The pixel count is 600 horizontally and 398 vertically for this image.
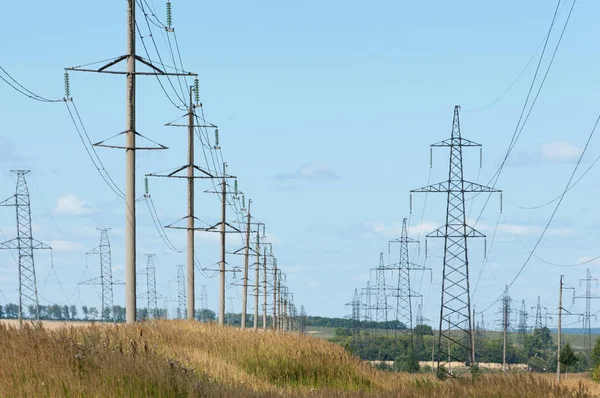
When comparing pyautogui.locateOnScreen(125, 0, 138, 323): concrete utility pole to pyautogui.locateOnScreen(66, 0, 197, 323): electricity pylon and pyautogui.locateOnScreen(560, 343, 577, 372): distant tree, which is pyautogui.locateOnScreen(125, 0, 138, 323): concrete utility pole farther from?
pyautogui.locateOnScreen(560, 343, 577, 372): distant tree

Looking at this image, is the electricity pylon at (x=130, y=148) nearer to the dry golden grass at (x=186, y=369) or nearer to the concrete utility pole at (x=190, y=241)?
the dry golden grass at (x=186, y=369)

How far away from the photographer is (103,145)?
28.7m

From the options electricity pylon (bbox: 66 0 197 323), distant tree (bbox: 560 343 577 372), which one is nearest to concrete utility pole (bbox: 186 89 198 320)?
electricity pylon (bbox: 66 0 197 323)

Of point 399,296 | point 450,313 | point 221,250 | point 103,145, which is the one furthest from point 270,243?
point 103,145

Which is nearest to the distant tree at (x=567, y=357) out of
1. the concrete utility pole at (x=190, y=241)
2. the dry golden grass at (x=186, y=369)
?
the concrete utility pole at (x=190, y=241)

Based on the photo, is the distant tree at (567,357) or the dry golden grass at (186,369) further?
the distant tree at (567,357)

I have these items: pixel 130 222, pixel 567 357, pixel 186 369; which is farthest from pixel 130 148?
pixel 567 357

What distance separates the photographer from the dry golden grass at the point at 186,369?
1390 centimetres

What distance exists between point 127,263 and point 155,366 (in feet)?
39.7

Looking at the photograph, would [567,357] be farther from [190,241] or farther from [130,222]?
[130,222]

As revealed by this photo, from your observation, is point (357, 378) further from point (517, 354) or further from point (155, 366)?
point (517, 354)

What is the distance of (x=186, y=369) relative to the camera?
17.3m

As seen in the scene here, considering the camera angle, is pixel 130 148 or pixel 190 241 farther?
pixel 190 241

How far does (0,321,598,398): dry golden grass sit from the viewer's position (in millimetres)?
13898
